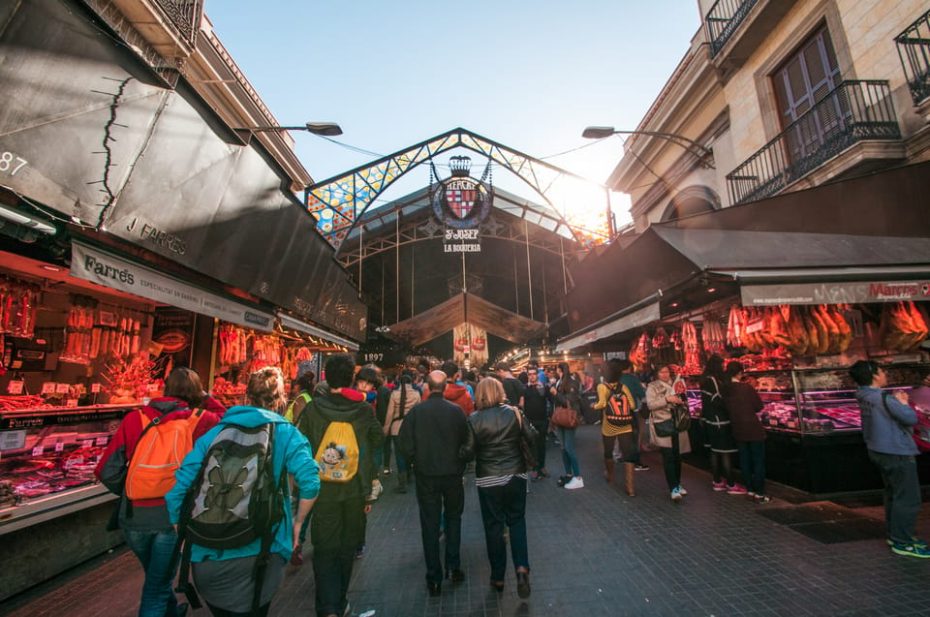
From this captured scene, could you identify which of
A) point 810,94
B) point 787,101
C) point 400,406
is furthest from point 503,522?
point 787,101

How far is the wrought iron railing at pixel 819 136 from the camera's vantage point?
699cm

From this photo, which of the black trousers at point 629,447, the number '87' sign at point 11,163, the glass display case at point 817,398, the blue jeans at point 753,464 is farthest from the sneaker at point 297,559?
the glass display case at point 817,398

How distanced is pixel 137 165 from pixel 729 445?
8.54 meters

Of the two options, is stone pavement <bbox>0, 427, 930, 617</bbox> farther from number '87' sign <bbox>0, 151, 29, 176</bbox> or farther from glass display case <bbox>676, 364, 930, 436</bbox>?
number '87' sign <bbox>0, 151, 29, 176</bbox>

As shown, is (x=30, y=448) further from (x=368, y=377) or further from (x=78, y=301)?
(x=368, y=377)

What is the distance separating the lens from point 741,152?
33.9 ft

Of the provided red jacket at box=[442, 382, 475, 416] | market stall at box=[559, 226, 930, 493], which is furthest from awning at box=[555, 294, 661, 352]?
red jacket at box=[442, 382, 475, 416]

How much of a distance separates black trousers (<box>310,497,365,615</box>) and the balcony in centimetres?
1301

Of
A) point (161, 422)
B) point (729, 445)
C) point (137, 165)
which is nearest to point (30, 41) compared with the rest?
point (137, 165)

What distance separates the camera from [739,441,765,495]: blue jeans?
5.70 meters

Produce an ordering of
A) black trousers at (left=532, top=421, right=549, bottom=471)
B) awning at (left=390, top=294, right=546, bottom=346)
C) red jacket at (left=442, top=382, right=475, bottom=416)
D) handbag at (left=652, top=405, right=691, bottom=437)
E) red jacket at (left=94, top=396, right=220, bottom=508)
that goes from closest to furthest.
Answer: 1. red jacket at (left=94, top=396, right=220, bottom=508)
2. red jacket at (left=442, top=382, right=475, bottom=416)
3. handbag at (left=652, top=405, right=691, bottom=437)
4. black trousers at (left=532, top=421, right=549, bottom=471)
5. awning at (left=390, top=294, right=546, bottom=346)

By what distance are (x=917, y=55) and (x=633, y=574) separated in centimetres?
920

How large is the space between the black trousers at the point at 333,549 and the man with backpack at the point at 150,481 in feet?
3.08

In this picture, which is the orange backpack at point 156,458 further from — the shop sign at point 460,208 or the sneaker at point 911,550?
the shop sign at point 460,208
